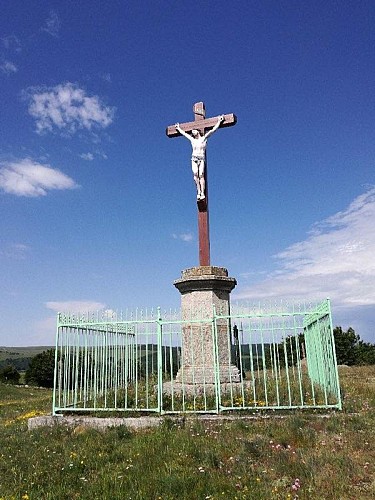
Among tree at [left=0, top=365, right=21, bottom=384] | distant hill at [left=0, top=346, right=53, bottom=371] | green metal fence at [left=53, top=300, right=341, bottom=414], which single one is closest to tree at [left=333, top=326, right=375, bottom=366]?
green metal fence at [left=53, top=300, right=341, bottom=414]

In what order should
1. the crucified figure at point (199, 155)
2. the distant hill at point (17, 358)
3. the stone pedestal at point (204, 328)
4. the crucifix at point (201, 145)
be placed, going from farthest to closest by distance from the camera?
the distant hill at point (17, 358)
the crucified figure at point (199, 155)
the crucifix at point (201, 145)
the stone pedestal at point (204, 328)

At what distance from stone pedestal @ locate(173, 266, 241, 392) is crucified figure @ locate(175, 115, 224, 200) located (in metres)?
2.21

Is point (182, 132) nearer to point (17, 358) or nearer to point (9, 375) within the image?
point (9, 375)

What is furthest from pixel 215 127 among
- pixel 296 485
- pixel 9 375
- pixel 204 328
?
pixel 9 375

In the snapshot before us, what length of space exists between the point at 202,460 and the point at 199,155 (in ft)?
23.9

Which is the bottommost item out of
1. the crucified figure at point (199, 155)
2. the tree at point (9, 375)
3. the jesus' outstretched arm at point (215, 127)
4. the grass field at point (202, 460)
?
the tree at point (9, 375)

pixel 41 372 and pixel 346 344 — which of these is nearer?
pixel 346 344

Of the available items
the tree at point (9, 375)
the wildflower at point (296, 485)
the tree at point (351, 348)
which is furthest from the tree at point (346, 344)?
the tree at point (9, 375)

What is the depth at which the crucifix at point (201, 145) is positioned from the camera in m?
10.3

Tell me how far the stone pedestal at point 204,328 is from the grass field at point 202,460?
1.94 metres

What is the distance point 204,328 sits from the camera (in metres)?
9.22

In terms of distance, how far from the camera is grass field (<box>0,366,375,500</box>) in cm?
459

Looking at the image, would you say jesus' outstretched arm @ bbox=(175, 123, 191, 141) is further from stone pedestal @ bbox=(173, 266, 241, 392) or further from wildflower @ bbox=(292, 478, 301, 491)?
wildflower @ bbox=(292, 478, 301, 491)

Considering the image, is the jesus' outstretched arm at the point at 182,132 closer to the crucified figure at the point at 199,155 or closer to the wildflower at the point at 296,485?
the crucified figure at the point at 199,155
